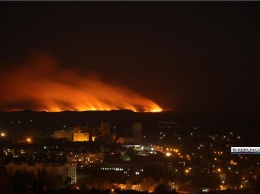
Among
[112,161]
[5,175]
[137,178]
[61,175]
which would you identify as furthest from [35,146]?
[5,175]

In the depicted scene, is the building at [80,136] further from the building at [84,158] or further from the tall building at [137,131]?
the building at [84,158]

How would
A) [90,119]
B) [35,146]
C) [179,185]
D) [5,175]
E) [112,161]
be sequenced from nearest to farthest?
[5,175], [179,185], [112,161], [35,146], [90,119]

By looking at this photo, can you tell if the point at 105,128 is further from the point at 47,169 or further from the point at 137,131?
the point at 47,169

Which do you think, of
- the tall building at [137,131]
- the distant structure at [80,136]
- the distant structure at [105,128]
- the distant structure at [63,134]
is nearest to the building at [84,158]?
the distant structure at [80,136]

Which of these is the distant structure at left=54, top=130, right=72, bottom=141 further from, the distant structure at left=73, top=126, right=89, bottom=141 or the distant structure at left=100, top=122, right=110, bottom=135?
the distant structure at left=100, top=122, right=110, bottom=135

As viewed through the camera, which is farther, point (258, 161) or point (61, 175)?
point (258, 161)

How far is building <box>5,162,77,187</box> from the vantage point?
41.7 feet

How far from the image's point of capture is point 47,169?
42.7ft

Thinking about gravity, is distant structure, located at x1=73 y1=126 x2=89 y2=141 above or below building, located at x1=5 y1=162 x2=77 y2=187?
above

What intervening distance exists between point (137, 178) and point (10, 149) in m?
6.38

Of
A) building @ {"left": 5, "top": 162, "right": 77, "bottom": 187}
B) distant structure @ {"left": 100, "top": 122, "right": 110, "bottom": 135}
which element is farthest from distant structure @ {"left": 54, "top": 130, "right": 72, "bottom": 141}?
building @ {"left": 5, "top": 162, "right": 77, "bottom": 187}

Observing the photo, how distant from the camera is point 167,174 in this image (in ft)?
40.9

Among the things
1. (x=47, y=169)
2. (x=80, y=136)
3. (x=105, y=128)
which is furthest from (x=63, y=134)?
(x=47, y=169)

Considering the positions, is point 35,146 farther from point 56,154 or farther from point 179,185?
point 179,185
